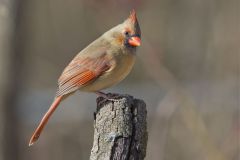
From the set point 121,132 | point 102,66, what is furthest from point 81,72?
point 121,132

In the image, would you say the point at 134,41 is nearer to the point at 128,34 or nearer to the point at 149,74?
the point at 128,34

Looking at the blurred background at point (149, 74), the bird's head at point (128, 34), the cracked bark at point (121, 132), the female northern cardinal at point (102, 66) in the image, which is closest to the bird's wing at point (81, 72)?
the female northern cardinal at point (102, 66)

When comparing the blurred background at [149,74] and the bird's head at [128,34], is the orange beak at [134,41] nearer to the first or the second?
the bird's head at [128,34]

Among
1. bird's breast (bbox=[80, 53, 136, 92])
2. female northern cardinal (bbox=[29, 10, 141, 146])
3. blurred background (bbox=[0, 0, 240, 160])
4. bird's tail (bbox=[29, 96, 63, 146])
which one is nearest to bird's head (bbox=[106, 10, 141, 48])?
female northern cardinal (bbox=[29, 10, 141, 146])

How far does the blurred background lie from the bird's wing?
111 cm

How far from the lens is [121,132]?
311cm

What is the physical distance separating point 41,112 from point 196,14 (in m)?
2.01

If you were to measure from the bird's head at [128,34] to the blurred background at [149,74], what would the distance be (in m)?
0.95

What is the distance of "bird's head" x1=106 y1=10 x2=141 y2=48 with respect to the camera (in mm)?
4262

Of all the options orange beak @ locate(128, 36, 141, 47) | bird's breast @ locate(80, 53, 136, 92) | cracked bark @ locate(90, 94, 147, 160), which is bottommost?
cracked bark @ locate(90, 94, 147, 160)

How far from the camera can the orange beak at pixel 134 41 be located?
4.20m

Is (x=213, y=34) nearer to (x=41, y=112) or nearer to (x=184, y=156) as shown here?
(x=184, y=156)

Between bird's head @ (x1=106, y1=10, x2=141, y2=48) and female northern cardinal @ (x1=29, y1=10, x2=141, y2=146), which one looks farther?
bird's head @ (x1=106, y1=10, x2=141, y2=48)

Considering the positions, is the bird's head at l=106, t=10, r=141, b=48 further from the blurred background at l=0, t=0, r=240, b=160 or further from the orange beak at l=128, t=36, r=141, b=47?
the blurred background at l=0, t=0, r=240, b=160
